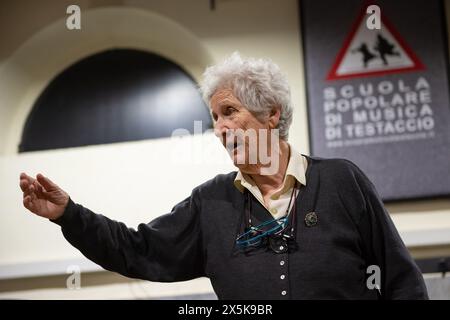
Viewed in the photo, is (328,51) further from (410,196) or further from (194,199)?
(194,199)

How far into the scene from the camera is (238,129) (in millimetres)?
1234

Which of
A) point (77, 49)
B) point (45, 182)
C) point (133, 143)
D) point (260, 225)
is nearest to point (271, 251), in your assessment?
point (260, 225)

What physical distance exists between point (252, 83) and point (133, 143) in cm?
102

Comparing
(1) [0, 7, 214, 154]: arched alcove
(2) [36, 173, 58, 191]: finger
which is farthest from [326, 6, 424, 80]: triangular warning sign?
(2) [36, 173, 58, 191]: finger

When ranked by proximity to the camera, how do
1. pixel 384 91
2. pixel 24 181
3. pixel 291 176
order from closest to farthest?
1. pixel 24 181
2. pixel 291 176
3. pixel 384 91

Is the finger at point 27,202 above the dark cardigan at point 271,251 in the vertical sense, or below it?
above

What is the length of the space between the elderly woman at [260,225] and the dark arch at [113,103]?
928mm

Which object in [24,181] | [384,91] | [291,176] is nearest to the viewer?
[24,181]

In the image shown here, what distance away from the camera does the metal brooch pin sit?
44.8 inches

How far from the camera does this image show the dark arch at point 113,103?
2273 millimetres

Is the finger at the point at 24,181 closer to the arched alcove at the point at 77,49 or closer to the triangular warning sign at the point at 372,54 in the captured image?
the arched alcove at the point at 77,49

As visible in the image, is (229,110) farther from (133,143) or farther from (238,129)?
(133,143)

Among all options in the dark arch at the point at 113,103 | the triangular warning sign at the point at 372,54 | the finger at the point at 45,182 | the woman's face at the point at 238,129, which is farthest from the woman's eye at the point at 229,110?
the triangular warning sign at the point at 372,54
